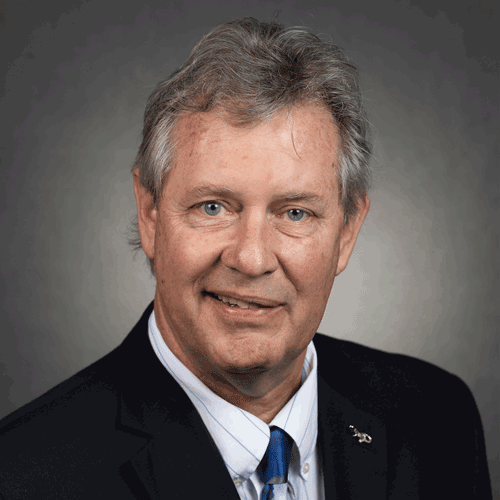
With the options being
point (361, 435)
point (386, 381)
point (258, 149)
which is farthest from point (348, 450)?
point (258, 149)

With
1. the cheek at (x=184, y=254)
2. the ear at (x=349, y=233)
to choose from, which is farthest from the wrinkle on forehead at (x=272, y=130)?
the ear at (x=349, y=233)

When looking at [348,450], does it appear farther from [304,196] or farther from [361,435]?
[304,196]

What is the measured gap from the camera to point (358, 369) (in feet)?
9.32

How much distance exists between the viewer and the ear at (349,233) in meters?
2.56

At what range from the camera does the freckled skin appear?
6.93 feet

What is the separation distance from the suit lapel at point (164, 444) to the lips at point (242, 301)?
337 mm

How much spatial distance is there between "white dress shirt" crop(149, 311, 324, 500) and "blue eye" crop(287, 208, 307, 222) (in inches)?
24.6

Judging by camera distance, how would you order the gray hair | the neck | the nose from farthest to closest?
the neck, the gray hair, the nose

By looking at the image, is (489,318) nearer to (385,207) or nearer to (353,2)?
(385,207)

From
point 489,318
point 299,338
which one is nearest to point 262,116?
point 299,338

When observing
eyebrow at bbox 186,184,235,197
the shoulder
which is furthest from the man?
the shoulder

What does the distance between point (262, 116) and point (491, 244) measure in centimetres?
248

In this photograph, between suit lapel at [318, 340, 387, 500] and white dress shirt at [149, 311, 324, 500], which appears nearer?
white dress shirt at [149, 311, 324, 500]

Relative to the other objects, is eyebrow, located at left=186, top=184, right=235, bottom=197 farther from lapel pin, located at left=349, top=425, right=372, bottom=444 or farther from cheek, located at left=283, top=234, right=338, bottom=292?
lapel pin, located at left=349, top=425, right=372, bottom=444
